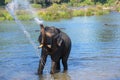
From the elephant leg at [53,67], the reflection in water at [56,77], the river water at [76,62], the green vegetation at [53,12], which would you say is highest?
the elephant leg at [53,67]

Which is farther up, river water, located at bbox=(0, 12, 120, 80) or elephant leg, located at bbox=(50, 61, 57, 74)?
elephant leg, located at bbox=(50, 61, 57, 74)

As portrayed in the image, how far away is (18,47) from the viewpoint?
57.4 feet

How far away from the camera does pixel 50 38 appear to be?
35.0 feet

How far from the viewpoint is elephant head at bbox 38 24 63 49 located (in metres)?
10.4

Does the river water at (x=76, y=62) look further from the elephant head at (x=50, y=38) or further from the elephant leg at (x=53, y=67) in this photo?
the elephant head at (x=50, y=38)

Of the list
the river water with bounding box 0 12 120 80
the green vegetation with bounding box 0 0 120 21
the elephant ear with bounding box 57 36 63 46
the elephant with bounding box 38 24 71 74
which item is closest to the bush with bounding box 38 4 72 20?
the green vegetation with bounding box 0 0 120 21

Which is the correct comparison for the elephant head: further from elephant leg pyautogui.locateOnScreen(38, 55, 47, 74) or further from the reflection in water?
the reflection in water

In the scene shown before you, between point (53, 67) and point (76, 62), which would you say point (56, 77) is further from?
point (76, 62)

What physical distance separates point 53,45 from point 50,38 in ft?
0.99

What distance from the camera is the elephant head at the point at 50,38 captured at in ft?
34.1

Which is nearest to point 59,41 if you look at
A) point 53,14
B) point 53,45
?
point 53,45

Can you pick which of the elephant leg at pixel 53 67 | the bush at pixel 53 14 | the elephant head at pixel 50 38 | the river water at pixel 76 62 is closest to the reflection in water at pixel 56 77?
the river water at pixel 76 62

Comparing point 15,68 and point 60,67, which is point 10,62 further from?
point 60,67

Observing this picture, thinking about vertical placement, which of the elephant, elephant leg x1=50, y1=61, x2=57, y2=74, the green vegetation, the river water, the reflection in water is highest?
the elephant
